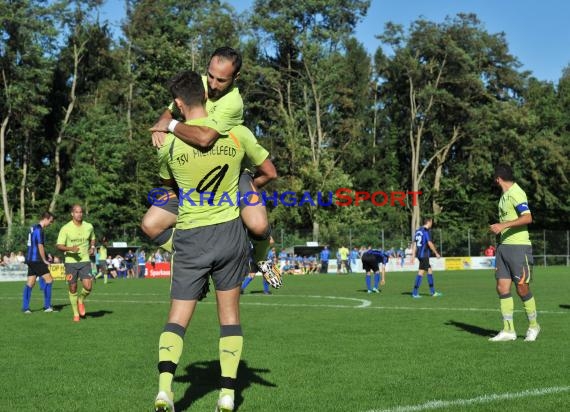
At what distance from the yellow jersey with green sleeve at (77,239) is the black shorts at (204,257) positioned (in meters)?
9.10

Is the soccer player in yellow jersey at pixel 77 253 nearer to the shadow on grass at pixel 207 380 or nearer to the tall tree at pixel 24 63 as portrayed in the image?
the shadow on grass at pixel 207 380

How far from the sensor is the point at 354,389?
6.77 m

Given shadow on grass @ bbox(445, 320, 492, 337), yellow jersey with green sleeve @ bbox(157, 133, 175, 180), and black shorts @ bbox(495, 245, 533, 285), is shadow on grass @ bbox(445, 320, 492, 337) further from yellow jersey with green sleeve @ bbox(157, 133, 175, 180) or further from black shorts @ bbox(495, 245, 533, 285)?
yellow jersey with green sleeve @ bbox(157, 133, 175, 180)

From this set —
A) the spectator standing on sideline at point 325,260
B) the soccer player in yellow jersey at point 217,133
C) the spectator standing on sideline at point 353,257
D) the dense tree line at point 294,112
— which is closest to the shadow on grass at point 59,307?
the soccer player in yellow jersey at point 217,133

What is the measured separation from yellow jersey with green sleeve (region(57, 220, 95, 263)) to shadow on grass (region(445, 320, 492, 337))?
21.6 feet

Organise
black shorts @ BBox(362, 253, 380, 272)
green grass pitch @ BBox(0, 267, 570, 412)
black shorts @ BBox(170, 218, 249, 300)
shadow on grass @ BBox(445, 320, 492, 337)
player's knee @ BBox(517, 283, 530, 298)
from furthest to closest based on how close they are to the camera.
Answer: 1. black shorts @ BBox(362, 253, 380, 272)
2. shadow on grass @ BBox(445, 320, 492, 337)
3. player's knee @ BBox(517, 283, 530, 298)
4. green grass pitch @ BBox(0, 267, 570, 412)
5. black shorts @ BBox(170, 218, 249, 300)

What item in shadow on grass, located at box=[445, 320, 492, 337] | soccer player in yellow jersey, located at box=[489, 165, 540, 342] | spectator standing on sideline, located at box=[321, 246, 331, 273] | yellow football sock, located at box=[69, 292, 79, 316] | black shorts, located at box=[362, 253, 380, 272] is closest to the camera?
soccer player in yellow jersey, located at box=[489, 165, 540, 342]

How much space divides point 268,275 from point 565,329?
644cm

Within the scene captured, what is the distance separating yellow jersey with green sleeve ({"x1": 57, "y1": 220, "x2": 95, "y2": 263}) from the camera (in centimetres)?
1456

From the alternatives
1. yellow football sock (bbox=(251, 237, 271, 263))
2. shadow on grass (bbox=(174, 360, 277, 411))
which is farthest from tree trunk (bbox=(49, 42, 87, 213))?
yellow football sock (bbox=(251, 237, 271, 263))

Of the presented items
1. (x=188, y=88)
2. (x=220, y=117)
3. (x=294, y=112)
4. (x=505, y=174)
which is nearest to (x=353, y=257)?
(x=294, y=112)

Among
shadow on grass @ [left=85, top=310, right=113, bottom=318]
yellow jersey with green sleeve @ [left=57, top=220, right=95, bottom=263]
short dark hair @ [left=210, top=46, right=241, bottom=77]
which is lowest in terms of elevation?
shadow on grass @ [left=85, top=310, right=113, bottom=318]

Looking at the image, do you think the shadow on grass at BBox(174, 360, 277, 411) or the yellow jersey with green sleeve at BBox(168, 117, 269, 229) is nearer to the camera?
the yellow jersey with green sleeve at BBox(168, 117, 269, 229)

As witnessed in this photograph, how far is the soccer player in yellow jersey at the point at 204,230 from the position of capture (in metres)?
5.64
